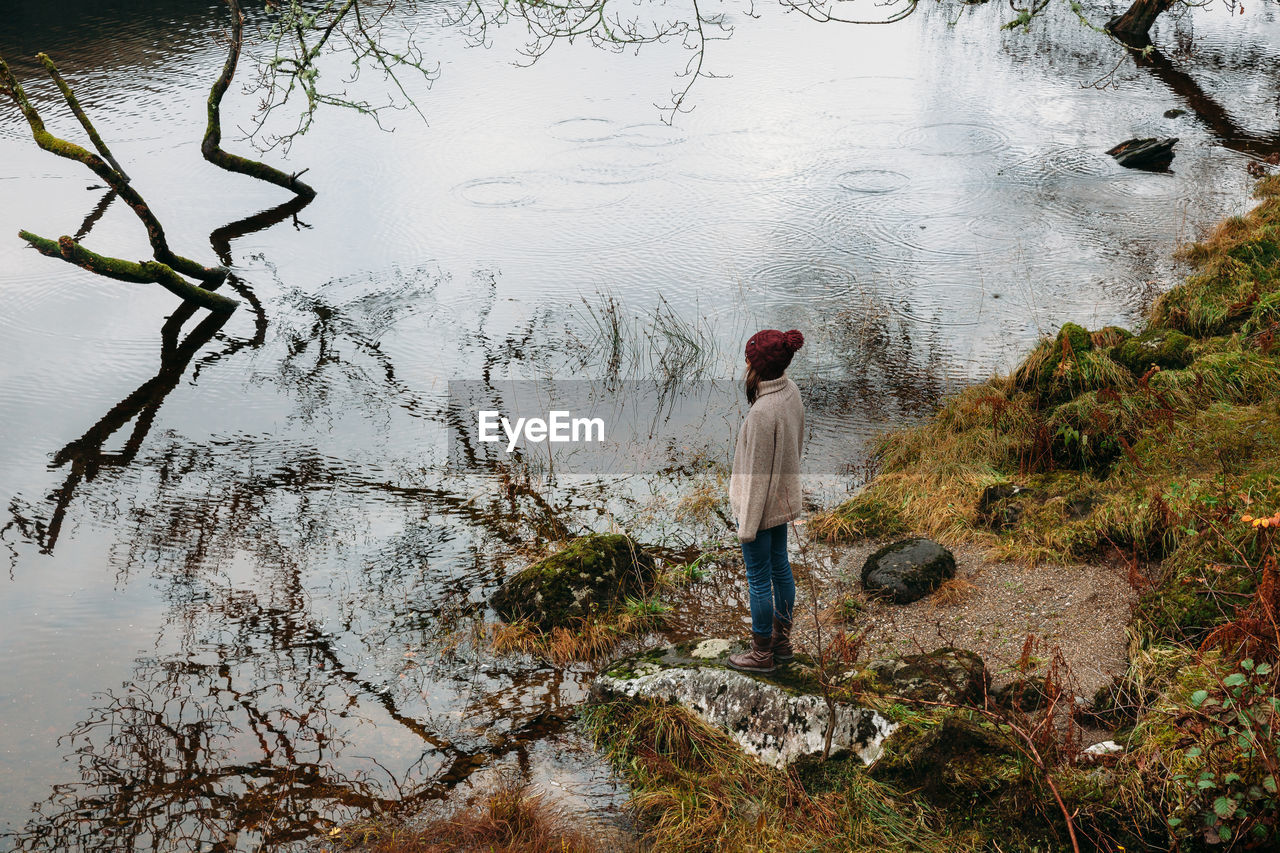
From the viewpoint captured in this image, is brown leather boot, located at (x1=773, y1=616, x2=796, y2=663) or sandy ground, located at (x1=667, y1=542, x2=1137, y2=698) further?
sandy ground, located at (x1=667, y1=542, x2=1137, y2=698)

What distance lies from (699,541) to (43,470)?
607cm

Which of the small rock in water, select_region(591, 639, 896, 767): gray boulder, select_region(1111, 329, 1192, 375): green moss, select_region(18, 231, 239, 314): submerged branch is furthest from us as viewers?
the small rock in water

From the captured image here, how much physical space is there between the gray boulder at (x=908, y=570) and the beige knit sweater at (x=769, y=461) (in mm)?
1754

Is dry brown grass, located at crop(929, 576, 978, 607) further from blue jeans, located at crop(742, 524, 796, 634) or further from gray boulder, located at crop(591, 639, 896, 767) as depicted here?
blue jeans, located at crop(742, 524, 796, 634)

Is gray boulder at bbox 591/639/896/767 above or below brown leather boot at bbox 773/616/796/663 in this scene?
below

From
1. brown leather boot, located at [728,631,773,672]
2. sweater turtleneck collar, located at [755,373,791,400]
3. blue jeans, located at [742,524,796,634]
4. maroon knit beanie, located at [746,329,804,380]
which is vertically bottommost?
brown leather boot, located at [728,631,773,672]

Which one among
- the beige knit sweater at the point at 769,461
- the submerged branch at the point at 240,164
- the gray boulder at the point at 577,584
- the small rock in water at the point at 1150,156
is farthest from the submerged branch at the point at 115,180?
the small rock in water at the point at 1150,156

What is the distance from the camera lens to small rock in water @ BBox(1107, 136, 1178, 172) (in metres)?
14.6

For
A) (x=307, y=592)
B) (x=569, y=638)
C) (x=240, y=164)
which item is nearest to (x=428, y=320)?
(x=307, y=592)

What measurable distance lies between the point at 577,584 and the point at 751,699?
5.87ft

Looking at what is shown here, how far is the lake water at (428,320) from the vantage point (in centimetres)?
556

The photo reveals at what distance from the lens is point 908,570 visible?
6.10 metres

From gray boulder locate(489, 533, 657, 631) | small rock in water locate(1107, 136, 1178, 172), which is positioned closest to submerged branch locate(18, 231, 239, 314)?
gray boulder locate(489, 533, 657, 631)

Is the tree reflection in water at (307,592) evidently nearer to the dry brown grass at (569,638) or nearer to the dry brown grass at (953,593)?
the dry brown grass at (569,638)
